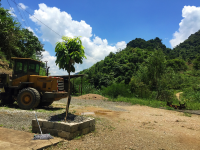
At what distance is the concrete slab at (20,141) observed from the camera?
145 inches

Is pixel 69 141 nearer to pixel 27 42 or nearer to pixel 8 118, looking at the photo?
pixel 8 118

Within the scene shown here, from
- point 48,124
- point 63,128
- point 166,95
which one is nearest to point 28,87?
point 48,124

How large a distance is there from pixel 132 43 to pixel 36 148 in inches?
3466

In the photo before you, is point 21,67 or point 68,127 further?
point 21,67

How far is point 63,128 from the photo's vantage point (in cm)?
471

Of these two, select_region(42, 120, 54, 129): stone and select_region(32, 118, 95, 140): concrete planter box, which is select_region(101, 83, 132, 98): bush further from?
select_region(42, 120, 54, 129): stone

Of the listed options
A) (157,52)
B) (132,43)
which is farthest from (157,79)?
(132,43)

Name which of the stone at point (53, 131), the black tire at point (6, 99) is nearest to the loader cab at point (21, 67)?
the black tire at point (6, 99)

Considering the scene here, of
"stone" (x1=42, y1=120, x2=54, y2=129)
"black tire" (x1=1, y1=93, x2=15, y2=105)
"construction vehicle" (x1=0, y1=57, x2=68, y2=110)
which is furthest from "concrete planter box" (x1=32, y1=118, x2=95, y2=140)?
Result: "black tire" (x1=1, y1=93, x2=15, y2=105)

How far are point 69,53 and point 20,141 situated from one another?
2.95 m

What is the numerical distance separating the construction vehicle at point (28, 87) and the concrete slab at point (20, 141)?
3.94 meters

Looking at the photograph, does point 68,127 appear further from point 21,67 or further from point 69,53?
point 21,67

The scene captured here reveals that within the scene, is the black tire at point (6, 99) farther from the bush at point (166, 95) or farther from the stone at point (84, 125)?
the bush at point (166, 95)

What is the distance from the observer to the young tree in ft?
17.7
